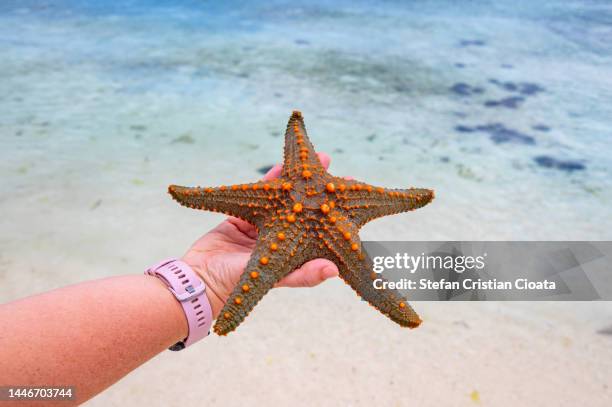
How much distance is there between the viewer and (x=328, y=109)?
898 centimetres

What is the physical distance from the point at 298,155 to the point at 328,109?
5.86 metres

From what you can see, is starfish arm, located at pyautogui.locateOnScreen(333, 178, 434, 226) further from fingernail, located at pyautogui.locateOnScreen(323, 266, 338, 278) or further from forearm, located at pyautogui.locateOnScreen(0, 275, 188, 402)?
forearm, located at pyautogui.locateOnScreen(0, 275, 188, 402)

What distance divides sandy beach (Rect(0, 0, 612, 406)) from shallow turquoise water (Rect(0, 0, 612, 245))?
0.15ft

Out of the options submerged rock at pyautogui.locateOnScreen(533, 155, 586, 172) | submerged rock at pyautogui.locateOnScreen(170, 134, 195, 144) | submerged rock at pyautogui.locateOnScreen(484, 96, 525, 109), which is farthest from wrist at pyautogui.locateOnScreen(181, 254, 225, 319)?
submerged rock at pyautogui.locateOnScreen(484, 96, 525, 109)

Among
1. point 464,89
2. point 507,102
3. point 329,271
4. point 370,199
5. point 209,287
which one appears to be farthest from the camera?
point 464,89

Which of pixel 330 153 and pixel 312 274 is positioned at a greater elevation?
pixel 312 274

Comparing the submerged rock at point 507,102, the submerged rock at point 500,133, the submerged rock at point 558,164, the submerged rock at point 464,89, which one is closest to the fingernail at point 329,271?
the submerged rock at point 558,164

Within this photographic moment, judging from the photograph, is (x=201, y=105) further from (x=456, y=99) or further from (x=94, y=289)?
(x=94, y=289)

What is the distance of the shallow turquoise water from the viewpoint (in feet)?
21.7

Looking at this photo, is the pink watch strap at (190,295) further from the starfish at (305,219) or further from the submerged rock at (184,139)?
the submerged rock at (184,139)

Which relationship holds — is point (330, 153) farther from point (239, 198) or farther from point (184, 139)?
point (239, 198)

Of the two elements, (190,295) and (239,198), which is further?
(239,198)

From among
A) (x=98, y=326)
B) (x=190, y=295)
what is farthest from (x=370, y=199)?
(x=98, y=326)

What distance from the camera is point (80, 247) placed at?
18.4ft
